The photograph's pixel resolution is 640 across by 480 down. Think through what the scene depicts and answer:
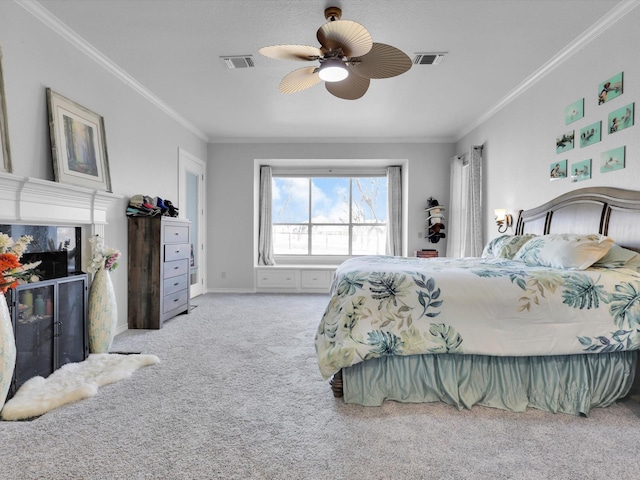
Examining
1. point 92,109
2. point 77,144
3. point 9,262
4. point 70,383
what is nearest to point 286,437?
point 70,383

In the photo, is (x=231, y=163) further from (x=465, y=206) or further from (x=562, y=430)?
(x=562, y=430)

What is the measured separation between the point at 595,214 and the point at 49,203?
13.2 feet

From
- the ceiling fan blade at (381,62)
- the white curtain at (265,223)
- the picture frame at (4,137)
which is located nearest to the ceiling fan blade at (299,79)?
the ceiling fan blade at (381,62)

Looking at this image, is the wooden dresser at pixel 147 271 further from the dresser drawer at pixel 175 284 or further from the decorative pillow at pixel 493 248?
the decorative pillow at pixel 493 248

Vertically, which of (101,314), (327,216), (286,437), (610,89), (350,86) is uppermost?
(350,86)

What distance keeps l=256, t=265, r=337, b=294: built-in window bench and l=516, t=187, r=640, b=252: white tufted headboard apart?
3368 millimetres

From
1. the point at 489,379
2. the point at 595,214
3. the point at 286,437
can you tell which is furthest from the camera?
the point at 595,214

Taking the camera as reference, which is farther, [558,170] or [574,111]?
[558,170]

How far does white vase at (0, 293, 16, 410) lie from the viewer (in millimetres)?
1847

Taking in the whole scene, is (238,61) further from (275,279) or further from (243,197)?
(275,279)

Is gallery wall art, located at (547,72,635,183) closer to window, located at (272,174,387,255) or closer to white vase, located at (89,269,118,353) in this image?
window, located at (272,174,387,255)

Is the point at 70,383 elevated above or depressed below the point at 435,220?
below

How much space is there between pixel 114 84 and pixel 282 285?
3738 mm

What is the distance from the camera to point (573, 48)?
9.62 ft
